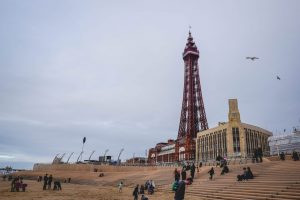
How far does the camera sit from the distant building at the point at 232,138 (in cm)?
5362

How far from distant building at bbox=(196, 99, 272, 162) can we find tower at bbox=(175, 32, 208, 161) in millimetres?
Result: 6791

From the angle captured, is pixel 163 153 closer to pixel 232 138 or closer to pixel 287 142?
pixel 232 138

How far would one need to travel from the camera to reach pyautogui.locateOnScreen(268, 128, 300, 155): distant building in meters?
34.4

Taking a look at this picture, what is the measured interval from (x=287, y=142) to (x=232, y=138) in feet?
59.9

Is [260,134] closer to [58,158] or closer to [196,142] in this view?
[196,142]

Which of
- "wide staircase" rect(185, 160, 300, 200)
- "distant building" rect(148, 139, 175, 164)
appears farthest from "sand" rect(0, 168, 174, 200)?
"distant building" rect(148, 139, 175, 164)

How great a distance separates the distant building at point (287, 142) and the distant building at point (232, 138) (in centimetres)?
1295

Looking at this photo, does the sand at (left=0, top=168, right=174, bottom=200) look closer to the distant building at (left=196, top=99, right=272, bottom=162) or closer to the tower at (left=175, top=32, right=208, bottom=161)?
the distant building at (left=196, top=99, right=272, bottom=162)

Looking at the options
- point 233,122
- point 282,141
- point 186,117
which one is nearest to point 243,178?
point 282,141

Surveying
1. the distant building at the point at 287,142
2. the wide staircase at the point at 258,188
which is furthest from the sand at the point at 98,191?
the distant building at the point at 287,142

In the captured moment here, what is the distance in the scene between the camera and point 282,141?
1459 inches

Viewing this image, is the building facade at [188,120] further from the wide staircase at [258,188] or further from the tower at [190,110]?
the wide staircase at [258,188]

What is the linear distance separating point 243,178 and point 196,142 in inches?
2019

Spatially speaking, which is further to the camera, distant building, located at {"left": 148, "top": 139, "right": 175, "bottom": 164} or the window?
distant building, located at {"left": 148, "top": 139, "right": 175, "bottom": 164}
